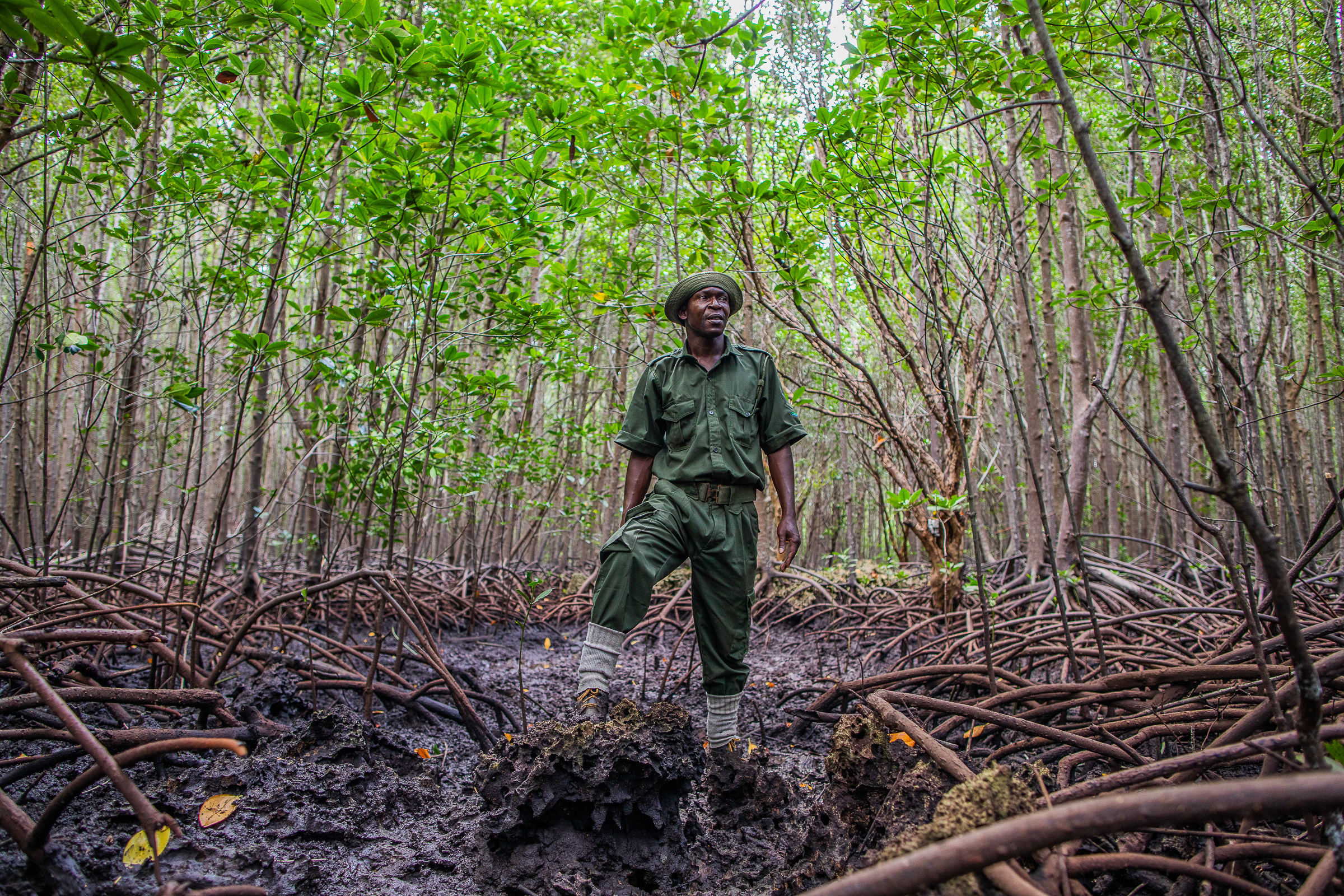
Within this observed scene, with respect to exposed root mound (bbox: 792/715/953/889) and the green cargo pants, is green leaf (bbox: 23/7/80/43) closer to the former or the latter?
the green cargo pants

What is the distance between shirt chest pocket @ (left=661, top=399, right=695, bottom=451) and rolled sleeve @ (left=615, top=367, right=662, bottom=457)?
101 mm

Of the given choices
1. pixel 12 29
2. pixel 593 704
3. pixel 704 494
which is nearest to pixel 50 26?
pixel 12 29

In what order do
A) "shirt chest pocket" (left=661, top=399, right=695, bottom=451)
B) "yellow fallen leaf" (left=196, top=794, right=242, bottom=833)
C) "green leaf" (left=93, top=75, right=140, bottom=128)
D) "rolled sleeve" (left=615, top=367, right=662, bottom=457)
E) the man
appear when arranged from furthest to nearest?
"rolled sleeve" (left=615, top=367, right=662, bottom=457) < "shirt chest pocket" (left=661, top=399, right=695, bottom=451) < the man < "yellow fallen leaf" (left=196, top=794, right=242, bottom=833) < "green leaf" (left=93, top=75, right=140, bottom=128)

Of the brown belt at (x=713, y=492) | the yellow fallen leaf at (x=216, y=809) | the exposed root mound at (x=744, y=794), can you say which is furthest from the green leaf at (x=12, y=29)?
the exposed root mound at (x=744, y=794)

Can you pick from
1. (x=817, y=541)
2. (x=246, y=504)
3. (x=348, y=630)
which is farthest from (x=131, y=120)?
(x=817, y=541)

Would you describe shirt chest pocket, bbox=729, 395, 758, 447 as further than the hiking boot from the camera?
Yes

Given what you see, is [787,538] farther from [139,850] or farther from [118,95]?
[118,95]

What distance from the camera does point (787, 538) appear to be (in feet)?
9.02

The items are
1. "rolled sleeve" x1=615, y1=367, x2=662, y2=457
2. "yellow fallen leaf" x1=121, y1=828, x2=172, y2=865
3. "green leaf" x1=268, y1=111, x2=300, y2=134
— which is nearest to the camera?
"yellow fallen leaf" x1=121, y1=828, x2=172, y2=865

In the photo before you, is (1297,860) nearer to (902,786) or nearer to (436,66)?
(902,786)

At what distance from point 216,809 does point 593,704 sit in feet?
3.22

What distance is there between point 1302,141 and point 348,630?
6.68 metres

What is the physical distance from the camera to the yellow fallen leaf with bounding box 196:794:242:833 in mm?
1667

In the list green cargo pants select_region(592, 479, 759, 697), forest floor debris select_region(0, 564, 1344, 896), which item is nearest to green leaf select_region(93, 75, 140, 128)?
forest floor debris select_region(0, 564, 1344, 896)
